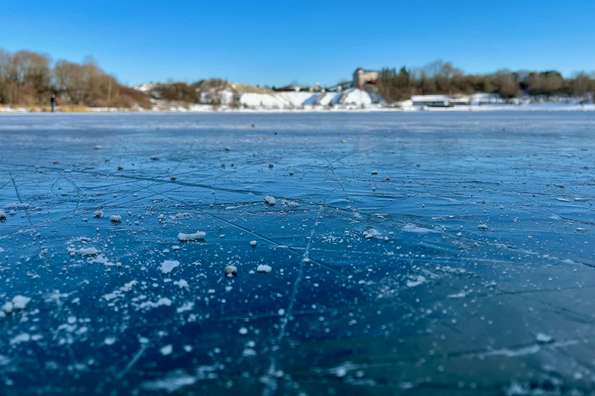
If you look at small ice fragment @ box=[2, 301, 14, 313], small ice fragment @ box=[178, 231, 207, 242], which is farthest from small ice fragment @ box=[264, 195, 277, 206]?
small ice fragment @ box=[2, 301, 14, 313]

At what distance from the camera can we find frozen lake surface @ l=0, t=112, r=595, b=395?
7.23ft

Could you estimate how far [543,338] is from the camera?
2.49 meters

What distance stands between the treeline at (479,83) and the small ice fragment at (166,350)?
378 feet

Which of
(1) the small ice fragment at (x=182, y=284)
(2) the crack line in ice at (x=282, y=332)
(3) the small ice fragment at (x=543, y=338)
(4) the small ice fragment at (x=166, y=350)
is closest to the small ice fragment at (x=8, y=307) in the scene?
(1) the small ice fragment at (x=182, y=284)

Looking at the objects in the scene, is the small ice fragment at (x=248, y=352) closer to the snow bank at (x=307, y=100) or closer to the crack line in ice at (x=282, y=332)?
the crack line in ice at (x=282, y=332)

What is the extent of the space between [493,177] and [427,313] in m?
5.63

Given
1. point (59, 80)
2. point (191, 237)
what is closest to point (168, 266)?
point (191, 237)

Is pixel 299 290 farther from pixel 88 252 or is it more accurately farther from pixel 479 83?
pixel 479 83

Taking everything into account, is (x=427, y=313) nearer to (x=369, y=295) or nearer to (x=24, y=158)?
(x=369, y=295)

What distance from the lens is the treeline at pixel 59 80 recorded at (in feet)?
247

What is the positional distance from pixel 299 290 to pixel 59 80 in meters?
88.3

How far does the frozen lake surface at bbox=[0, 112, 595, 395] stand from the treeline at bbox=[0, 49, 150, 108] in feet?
253

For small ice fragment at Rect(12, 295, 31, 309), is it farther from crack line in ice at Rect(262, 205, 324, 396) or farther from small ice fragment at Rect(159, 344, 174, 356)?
crack line in ice at Rect(262, 205, 324, 396)

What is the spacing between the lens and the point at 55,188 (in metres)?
6.90
